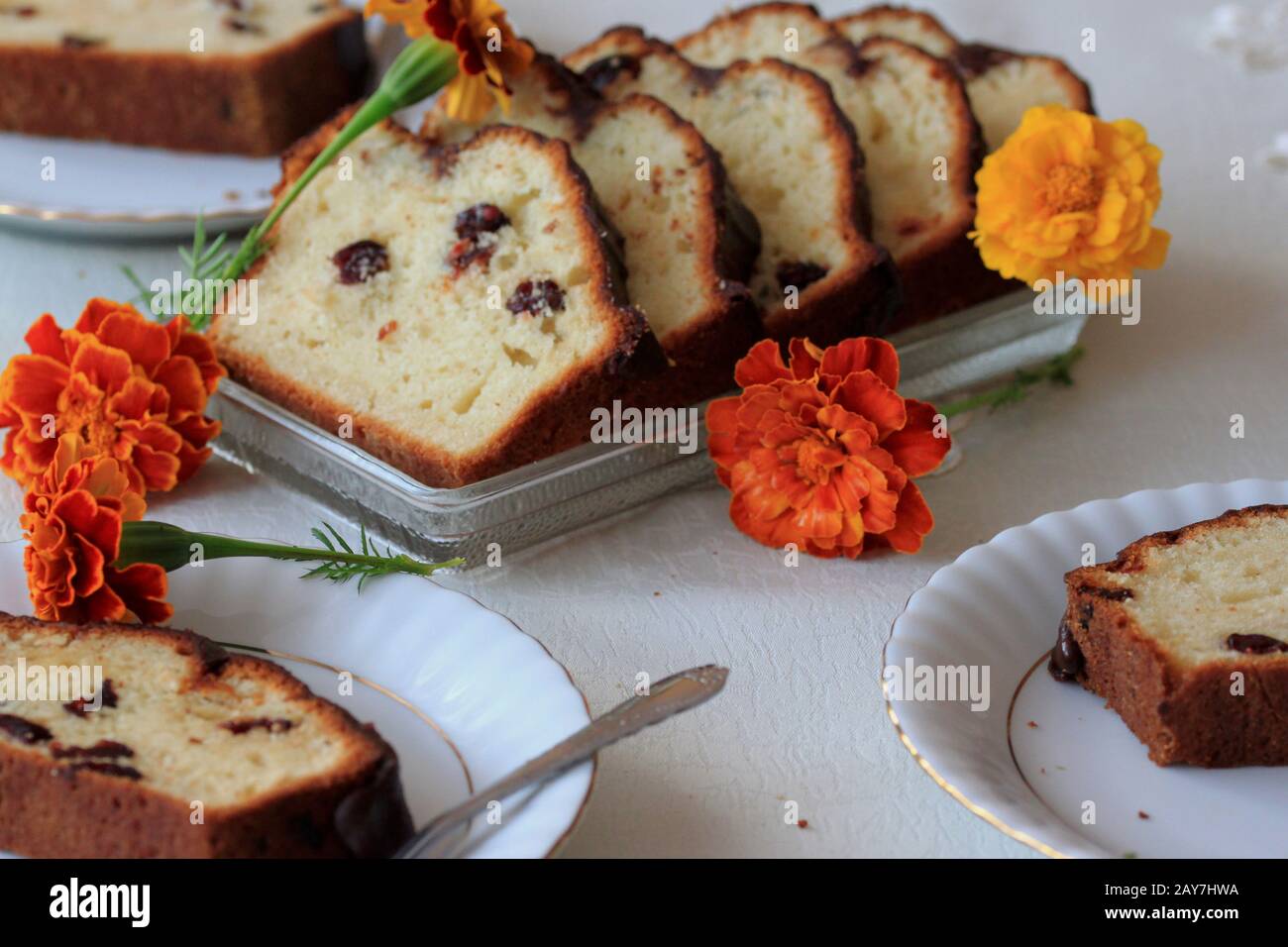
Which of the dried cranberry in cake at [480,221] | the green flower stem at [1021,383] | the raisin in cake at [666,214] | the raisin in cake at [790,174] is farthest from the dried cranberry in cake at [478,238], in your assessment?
the green flower stem at [1021,383]

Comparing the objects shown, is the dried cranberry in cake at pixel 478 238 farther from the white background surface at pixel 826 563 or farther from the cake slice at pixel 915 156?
the cake slice at pixel 915 156

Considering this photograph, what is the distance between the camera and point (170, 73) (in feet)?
13.1

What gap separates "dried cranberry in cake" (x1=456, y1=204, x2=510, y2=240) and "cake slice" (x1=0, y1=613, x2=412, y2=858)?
1036 mm

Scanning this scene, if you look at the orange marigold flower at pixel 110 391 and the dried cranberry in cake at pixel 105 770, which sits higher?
the orange marigold flower at pixel 110 391

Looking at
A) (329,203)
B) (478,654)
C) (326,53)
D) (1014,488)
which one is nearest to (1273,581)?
(1014,488)

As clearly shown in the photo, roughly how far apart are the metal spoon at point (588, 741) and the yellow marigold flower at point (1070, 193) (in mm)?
1254

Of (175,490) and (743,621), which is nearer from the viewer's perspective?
(743,621)

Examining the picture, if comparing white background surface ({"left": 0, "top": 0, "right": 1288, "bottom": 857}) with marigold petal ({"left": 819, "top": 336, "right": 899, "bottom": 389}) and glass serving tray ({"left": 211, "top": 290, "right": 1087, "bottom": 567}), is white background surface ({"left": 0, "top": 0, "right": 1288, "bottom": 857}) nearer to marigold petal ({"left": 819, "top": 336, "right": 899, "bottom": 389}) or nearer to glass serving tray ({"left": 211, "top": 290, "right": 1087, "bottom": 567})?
glass serving tray ({"left": 211, "top": 290, "right": 1087, "bottom": 567})

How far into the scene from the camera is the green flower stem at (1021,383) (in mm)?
2955

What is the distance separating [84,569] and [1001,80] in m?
2.32

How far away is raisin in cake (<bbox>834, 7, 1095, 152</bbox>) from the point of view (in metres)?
3.39

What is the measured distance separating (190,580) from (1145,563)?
143 centimetres

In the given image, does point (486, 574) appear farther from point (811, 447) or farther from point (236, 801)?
point (236, 801)

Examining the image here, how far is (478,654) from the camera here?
2.12 meters
